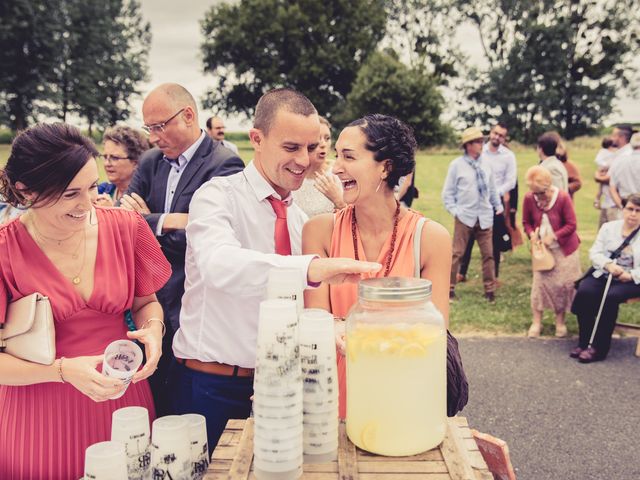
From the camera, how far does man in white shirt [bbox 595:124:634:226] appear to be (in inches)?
357

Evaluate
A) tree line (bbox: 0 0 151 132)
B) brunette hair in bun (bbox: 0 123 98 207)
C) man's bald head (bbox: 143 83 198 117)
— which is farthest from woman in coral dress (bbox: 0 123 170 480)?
tree line (bbox: 0 0 151 132)

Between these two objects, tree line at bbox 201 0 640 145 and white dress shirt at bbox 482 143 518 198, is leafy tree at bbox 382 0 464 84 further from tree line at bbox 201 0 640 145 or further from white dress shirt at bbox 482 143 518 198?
white dress shirt at bbox 482 143 518 198

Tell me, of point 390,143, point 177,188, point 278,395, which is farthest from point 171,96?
point 278,395

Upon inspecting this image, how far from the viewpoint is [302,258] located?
1632mm

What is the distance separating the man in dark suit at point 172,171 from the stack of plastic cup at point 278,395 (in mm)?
1636

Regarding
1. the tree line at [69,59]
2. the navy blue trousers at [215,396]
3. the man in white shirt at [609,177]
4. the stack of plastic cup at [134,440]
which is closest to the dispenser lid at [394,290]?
the stack of plastic cup at [134,440]

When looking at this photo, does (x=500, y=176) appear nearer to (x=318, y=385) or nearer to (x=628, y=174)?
(x=628, y=174)

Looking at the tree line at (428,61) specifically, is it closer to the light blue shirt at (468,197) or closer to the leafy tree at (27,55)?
the leafy tree at (27,55)

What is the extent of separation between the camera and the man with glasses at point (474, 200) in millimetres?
7680

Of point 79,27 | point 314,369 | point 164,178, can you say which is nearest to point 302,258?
point 314,369

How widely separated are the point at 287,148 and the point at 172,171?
133 cm

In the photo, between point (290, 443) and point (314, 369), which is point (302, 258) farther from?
point (290, 443)

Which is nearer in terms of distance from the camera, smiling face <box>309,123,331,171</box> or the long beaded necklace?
the long beaded necklace

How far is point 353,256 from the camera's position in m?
2.26
